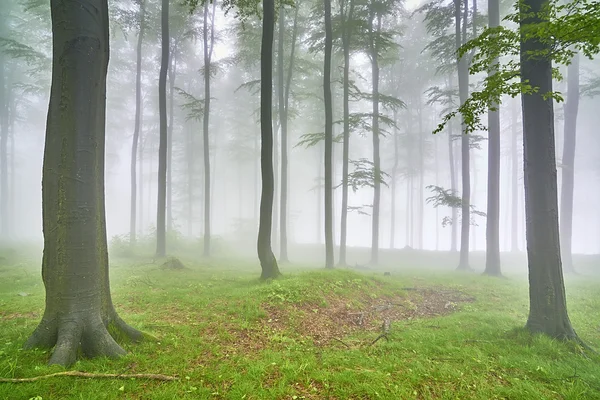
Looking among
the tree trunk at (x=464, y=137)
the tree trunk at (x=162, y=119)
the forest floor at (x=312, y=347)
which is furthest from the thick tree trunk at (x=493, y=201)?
the tree trunk at (x=162, y=119)

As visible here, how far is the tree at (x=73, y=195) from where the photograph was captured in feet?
12.9

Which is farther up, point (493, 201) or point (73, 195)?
point (493, 201)

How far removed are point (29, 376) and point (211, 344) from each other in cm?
212

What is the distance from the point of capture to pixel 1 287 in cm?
795

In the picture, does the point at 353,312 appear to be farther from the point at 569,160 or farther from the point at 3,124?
the point at 3,124

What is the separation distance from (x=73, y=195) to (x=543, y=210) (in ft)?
25.4

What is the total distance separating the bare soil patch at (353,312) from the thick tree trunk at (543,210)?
2.44 m

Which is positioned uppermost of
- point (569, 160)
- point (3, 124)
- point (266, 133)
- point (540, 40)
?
point (3, 124)

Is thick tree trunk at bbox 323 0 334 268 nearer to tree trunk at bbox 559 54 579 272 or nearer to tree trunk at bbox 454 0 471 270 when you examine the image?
tree trunk at bbox 454 0 471 270

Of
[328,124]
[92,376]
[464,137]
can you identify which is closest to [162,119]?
[328,124]

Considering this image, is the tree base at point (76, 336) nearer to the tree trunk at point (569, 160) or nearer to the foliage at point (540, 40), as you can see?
the foliage at point (540, 40)

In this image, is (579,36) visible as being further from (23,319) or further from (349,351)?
(23,319)

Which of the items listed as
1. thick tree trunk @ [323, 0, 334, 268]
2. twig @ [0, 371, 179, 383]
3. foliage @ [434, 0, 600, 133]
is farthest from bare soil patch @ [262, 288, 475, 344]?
thick tree trunk @ [323, 0, 334, 268]

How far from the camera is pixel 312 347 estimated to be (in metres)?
4.88
